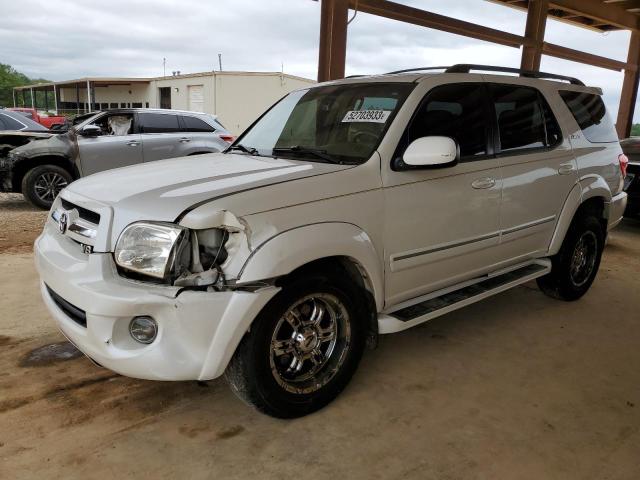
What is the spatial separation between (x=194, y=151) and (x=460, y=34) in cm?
517

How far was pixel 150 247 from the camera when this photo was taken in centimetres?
224

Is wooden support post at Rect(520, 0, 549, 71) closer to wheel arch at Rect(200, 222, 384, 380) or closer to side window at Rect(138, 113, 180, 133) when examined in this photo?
side window at Rect(138, 113, 180, 133)

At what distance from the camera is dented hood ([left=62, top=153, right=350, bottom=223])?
2.29 metres

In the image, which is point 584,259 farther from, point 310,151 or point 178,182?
point 178,182

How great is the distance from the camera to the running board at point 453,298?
290 centimetres

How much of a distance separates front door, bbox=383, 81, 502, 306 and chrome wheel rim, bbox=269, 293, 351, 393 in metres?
0.39

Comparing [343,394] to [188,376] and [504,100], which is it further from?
[504,100]

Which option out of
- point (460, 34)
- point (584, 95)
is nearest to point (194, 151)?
point (460, 34)

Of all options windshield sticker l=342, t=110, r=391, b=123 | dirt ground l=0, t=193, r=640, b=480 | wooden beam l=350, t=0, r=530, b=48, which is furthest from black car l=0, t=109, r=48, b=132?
windshield sticker l=342, t=110, r=391, b=123

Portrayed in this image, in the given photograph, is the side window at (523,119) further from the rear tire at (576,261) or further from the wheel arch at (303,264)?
the wheel arch at (303,264)

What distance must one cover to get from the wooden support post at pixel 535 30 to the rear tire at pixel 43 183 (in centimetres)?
875

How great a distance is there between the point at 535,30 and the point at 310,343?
10242 millimetres

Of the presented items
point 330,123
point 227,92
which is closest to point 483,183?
point 330,123

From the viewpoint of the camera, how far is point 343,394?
2.88 metres
